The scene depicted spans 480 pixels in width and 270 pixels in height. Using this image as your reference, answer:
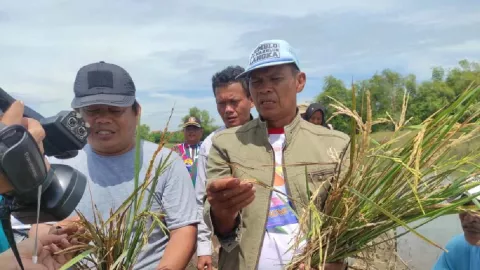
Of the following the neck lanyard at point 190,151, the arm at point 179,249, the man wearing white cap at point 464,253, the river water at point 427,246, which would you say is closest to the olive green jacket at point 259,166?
the arm at point 179,249

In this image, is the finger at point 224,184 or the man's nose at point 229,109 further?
the man's nose at point 229,109

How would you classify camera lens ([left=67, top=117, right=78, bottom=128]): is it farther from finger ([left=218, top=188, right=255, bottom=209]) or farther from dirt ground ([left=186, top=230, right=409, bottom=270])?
dirt ground ([left=186, top=230, right=409, bottom=270])

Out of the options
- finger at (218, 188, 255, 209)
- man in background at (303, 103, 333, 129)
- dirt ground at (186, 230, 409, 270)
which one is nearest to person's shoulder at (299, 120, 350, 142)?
dirt ground at (186, 230, 409, 270)

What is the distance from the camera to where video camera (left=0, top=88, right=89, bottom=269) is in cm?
108

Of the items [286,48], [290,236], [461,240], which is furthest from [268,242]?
[461,240]

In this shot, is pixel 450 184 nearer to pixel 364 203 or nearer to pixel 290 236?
pixel 364 203

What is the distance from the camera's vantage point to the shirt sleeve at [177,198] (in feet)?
6.48

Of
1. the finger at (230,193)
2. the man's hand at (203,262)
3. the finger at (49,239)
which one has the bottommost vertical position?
the man's hand at (203,262)

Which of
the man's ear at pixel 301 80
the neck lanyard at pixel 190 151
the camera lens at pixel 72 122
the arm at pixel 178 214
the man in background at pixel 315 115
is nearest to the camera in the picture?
the camera lens at pixel 72 122

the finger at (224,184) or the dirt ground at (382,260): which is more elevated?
the finger at (224,184)

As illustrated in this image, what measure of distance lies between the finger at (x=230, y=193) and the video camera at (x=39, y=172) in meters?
0.43

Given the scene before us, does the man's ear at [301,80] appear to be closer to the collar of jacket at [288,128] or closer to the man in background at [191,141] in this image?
the collar of jacket at [288,128]

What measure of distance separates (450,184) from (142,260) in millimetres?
1224

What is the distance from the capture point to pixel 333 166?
5.97ft
